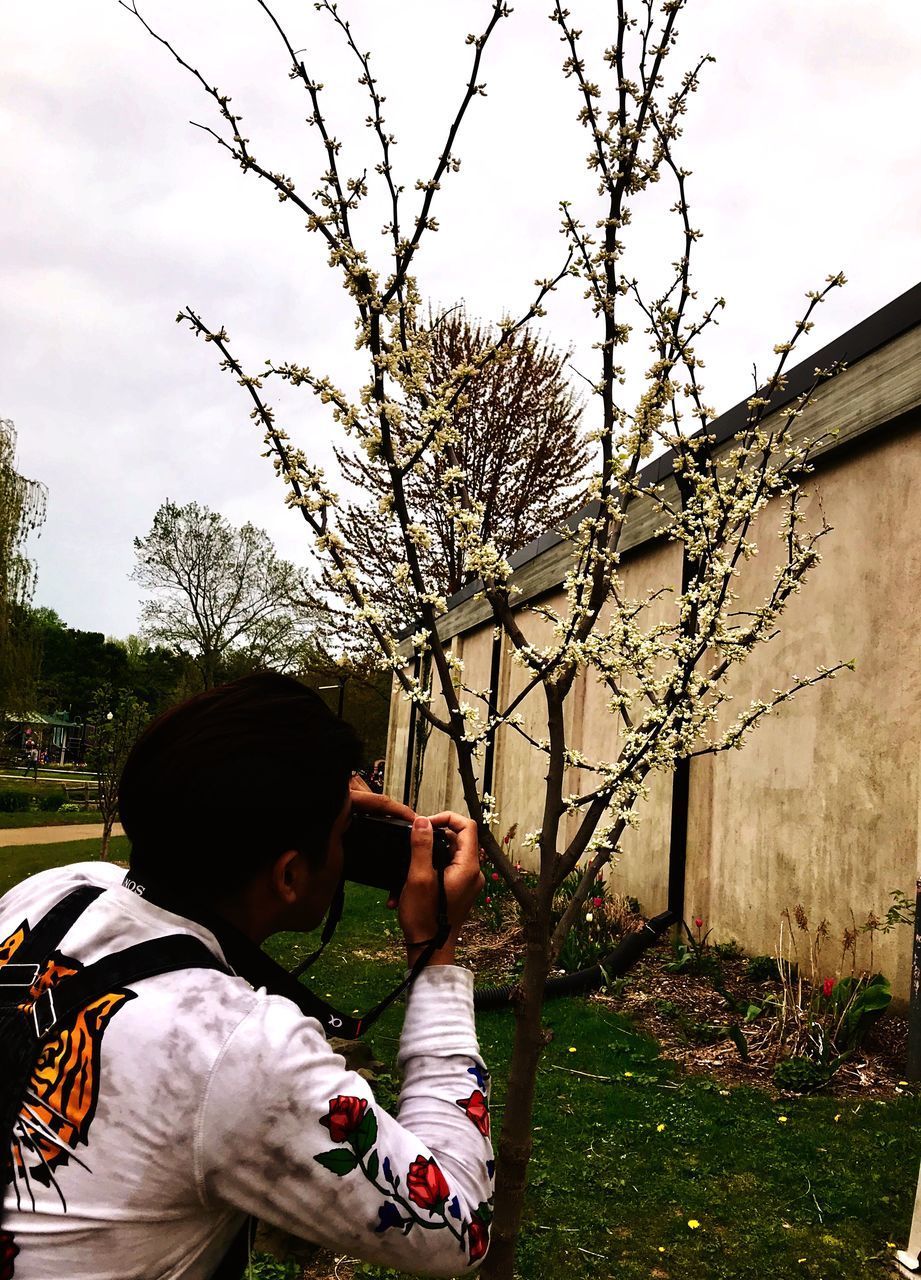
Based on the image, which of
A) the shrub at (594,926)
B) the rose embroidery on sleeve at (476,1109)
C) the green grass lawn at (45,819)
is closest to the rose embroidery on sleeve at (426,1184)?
the rose embroidery on sleeve at (476,1109)

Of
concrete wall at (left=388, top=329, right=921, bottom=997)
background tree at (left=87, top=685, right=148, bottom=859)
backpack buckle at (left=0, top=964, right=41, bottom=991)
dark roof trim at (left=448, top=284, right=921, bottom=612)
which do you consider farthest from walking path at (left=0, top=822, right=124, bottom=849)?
backpack buckle at (left=0, top=964, right=41, bottom=991)

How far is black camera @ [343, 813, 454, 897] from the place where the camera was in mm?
1389

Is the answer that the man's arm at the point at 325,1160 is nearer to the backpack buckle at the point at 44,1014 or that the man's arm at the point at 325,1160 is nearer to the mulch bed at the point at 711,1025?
the backpack buckle at the point at 44,1014

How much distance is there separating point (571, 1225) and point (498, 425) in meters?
16.4

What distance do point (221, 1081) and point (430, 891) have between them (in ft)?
1.58

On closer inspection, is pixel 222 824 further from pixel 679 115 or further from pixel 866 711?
pixel 866 711

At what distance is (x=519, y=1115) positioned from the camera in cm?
218

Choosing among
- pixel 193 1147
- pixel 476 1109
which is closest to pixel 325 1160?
pixel 193 1147

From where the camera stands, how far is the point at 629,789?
2.62 meters

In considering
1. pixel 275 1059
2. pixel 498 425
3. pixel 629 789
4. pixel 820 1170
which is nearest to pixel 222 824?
pixel 275 1059

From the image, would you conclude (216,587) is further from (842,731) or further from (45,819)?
(842,731)

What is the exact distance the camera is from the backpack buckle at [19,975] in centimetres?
108

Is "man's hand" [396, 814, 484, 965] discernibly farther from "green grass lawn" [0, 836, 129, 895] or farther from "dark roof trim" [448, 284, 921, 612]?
"green grass lawn" [0, 836, 129, 895]

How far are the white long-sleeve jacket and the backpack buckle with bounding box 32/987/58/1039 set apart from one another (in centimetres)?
2
